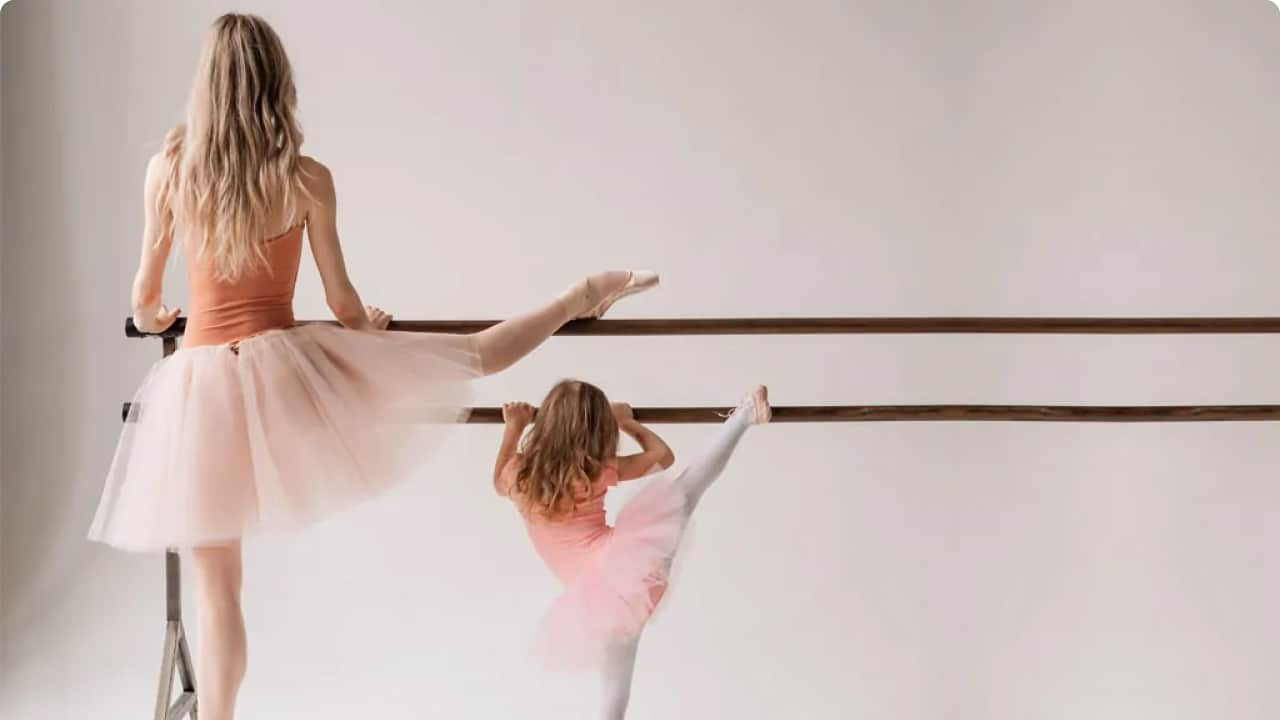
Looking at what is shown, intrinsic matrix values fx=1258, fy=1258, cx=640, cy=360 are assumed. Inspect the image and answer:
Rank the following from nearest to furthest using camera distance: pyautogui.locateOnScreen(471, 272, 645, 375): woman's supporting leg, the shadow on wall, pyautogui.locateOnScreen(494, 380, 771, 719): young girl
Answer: pyautogui.locateOnScreen(471, 272, 645, 375): woman's supporting leg, pyautogui.locateOnScreen(494, 380, 771, 719): young girl, the shadow on wall

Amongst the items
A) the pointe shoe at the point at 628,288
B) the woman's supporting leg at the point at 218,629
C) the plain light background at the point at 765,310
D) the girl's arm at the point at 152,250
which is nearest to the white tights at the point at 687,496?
the pointe shoe at the point at 628,288

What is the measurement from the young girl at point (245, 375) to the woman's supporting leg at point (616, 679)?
0.52m

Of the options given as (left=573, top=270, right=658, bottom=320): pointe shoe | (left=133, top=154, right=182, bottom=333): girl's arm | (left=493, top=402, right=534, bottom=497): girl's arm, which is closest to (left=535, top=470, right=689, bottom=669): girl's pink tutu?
(left=493, top=402, right=534, bottom=497): girl's arm

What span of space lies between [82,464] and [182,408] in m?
2.11

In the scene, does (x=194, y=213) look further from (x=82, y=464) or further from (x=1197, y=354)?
(x=1197, y=354)

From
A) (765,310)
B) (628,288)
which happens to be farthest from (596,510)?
(765,310)

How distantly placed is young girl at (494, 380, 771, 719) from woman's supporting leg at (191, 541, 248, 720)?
1.64 feet

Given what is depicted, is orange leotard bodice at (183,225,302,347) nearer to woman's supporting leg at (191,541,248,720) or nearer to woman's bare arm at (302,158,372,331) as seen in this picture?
woman's bare arm at (302,158,372,331)

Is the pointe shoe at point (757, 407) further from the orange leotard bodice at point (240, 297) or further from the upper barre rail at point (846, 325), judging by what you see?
the orange leotard bodice at point (240, 297)

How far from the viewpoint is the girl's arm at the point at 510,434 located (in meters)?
2.29

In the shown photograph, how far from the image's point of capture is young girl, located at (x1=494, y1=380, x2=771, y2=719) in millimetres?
2273

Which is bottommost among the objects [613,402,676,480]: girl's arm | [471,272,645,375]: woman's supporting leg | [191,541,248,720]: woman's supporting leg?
[191,541,248,720]: woman's supporting leg

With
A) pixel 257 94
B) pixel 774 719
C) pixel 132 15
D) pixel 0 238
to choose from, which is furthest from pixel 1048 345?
pixel 0 238

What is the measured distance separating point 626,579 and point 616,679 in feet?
0.63
